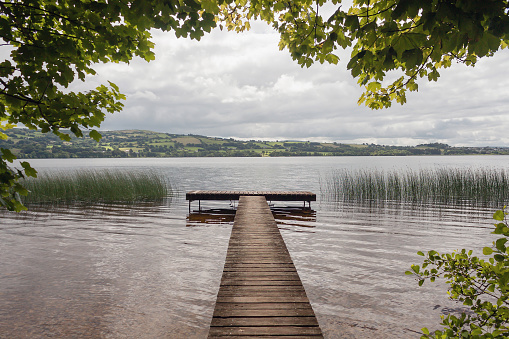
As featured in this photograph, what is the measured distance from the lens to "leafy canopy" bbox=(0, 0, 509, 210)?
7.12 ft

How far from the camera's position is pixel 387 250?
28.3 ft

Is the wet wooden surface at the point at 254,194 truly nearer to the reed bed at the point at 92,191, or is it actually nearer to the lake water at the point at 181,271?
the lake water at the point at 181,271

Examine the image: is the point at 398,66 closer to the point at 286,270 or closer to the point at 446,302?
the point at 286,270

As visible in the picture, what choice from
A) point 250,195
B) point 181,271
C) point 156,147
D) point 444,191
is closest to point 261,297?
point 181,271

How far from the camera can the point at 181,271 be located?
7.10 metres

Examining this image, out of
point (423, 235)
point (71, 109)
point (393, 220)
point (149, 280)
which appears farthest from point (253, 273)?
point (393, 220)

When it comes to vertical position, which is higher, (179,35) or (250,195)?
(179,35)

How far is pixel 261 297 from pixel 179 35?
3.55 meters

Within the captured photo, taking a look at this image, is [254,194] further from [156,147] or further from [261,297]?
[156,147]

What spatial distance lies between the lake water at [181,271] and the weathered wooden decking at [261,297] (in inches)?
35.6

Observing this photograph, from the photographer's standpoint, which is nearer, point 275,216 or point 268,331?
point 268,331

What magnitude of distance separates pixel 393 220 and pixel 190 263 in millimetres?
9216

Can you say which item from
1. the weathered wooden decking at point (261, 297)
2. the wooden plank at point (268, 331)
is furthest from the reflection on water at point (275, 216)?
the wooden plank at point (268, 331)

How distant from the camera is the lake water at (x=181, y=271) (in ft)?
16.0
